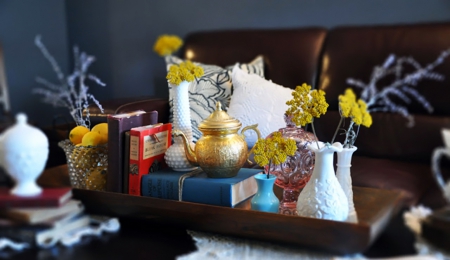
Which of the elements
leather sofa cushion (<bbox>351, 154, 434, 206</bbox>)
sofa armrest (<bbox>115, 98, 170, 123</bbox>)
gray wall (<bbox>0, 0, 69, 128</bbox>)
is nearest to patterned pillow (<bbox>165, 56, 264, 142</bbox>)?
sofa armrest (<bbox>115, 98, 170, 123</bbox>)

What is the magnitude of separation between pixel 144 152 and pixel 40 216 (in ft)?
1.27

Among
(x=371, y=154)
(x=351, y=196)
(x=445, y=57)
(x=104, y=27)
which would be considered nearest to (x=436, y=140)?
(x=351, y=196)

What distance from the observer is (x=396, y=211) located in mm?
933

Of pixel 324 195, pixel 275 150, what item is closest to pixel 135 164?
pixel 275 150

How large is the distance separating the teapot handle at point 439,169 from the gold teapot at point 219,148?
0.47 metres

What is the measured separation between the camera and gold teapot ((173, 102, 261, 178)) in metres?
1.14

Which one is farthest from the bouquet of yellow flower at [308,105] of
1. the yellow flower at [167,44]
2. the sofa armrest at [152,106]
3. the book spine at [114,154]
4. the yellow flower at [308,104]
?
the yellow flower at [167,44]

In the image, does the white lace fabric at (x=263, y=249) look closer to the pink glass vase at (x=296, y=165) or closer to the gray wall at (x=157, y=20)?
the pink glass vase at (x=296, y=165)

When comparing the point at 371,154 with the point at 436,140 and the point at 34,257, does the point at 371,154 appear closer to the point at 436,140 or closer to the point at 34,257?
the point at 436,140

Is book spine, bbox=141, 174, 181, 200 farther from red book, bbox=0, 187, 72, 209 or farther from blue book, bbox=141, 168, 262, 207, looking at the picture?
red book, bbox=0, 187, 72, 209

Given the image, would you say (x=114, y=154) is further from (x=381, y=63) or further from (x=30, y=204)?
(x=381, y=63)

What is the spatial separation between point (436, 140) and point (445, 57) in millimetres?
1050

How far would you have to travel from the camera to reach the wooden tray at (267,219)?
2.94 feet

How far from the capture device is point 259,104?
6.20 feet
